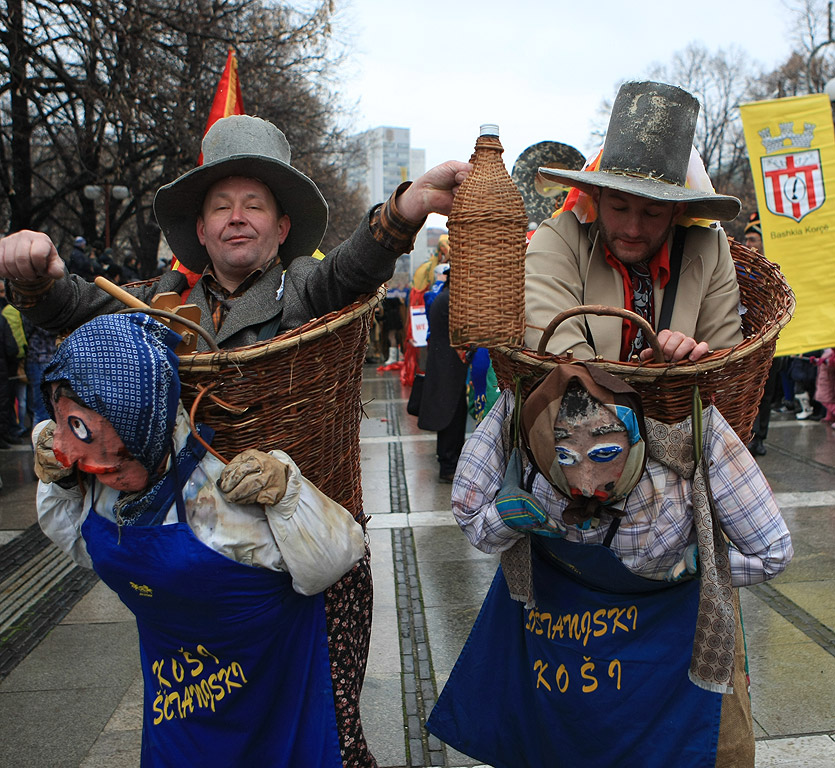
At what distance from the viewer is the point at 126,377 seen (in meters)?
1.63

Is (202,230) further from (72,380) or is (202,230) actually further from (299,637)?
(299,637)

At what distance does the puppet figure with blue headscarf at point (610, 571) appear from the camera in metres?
1.79

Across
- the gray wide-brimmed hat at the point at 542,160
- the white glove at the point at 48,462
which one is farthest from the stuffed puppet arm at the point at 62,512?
the gray wide-brimmed hat at the point at 542,160

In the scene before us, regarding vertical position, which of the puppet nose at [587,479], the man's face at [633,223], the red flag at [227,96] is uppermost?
the red flag at [227,96]

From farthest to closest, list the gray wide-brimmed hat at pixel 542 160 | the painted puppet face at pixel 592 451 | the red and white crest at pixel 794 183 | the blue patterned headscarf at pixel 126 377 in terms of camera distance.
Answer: the red and white crest at pixel 794 183, the gray wide-brimmed hat at pixel 542 160, the painted puppet face at pixel 592 451, the blue patterned headscarf at pixel 126 377

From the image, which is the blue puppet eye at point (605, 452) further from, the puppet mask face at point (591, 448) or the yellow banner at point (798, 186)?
the yellow banner at point (798, 186)

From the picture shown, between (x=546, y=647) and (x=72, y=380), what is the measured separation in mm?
1315

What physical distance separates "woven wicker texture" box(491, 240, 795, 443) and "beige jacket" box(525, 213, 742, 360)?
0.48ft

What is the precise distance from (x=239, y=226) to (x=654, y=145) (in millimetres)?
1081

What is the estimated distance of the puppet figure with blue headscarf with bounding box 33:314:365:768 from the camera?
167cm

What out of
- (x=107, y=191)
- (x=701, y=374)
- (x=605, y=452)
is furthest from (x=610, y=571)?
(x=107, y=191)

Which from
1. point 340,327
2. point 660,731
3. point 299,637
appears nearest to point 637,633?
point 660,731

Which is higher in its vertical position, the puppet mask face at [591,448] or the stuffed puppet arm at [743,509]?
the puppet mask face at [591,448]

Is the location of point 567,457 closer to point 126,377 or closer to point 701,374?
point 701,374
